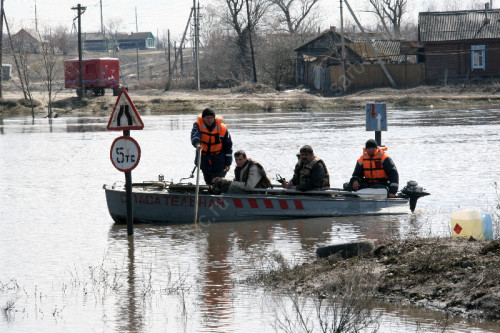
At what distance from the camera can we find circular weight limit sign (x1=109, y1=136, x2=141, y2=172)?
11.2 meters

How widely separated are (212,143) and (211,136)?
120 mm

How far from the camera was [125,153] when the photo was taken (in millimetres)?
11234

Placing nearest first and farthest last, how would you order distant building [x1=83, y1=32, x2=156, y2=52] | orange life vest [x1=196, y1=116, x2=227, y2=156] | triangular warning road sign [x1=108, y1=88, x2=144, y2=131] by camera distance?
triangular warning road sign [x1=108, y1=88, x2=144, y2=131], orange life vest [x1=196, y1=116, x2=227, y2=156], distant building [x1=83, y1=32, x2=156, y2=52]

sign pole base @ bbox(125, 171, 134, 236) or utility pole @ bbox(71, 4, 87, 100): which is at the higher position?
utility pole @ bbox(71, 4, 87, 100)

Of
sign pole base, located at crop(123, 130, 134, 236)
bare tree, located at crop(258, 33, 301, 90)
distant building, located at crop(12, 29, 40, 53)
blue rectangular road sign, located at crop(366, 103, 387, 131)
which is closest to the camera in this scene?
sign pole base, located at crop(123, 130, 134, 236)

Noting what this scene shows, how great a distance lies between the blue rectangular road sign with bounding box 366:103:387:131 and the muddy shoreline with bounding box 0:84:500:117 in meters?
33.4

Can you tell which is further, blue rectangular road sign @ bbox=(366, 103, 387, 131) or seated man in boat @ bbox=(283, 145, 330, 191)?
blue rectangular road sign @ bbox=(366, 103, 387, 131)

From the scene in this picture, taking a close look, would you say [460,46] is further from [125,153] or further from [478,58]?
[125,153]

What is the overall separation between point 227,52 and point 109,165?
4897 centimetres

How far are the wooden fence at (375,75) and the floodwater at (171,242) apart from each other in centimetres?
2518

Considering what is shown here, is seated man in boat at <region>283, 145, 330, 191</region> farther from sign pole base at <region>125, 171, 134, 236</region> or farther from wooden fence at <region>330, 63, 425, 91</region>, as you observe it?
wooden fence at <region>330, 63, 425, 91</region>

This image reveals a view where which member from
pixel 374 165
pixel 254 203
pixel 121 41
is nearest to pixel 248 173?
pixel 254 203

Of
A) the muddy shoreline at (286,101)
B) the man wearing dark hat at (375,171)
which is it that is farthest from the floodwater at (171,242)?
the muddy shoreline at (286,101)

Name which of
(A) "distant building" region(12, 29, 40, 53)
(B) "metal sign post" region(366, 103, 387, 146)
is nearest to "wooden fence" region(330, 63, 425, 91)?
(A) "distant building" region(12, 29, 40, 53)
